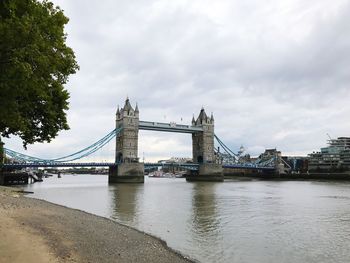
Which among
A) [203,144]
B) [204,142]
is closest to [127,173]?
[203,144]

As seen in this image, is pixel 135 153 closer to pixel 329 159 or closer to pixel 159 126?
pixel 159 126

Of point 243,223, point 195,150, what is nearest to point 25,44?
point 243,223

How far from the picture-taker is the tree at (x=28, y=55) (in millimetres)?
7008

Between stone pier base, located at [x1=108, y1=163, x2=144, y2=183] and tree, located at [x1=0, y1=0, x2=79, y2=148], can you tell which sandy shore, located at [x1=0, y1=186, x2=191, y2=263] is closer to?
tree, located at [x1=0, y1=0, x2=79, y2=148]

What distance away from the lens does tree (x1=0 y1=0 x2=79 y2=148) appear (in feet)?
23.0

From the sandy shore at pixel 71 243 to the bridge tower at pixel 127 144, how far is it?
5660 cm

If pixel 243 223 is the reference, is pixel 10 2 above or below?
above

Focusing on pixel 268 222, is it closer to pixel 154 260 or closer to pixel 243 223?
pixel 243 223

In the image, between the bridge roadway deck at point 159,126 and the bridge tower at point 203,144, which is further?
the bridge tower at point 203,144

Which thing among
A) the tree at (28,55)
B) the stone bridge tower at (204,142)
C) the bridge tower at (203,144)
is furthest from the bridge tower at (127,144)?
the tree at (28,55)

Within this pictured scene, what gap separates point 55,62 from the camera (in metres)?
8.23

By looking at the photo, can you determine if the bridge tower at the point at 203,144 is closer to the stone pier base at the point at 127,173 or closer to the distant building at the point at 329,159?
the stone pier base at the point at 127,173

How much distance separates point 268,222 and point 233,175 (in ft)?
345

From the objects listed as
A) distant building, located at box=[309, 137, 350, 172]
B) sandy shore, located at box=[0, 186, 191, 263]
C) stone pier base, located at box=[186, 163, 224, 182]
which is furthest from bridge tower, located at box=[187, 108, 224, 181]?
sandy shore, located at box=[0, 186, 191, 263]
